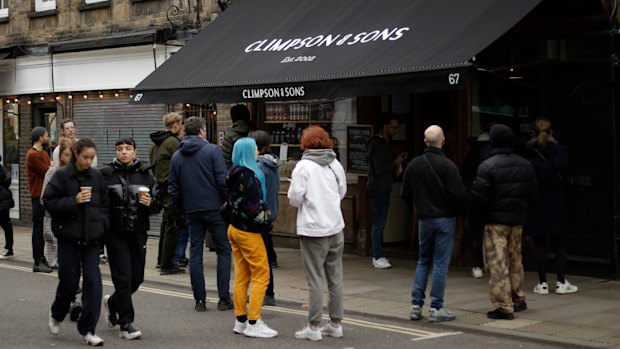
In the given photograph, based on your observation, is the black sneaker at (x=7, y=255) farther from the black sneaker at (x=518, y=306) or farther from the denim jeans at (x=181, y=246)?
the black sneaker at (x=518, y=306)

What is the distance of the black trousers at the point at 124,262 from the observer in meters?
9.44

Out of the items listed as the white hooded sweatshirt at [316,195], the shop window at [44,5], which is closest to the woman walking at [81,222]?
the white hooded sweatshirt at [316,195]

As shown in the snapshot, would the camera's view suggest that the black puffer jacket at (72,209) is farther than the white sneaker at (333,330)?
No

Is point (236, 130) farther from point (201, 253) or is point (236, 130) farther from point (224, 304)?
point (224, 304)

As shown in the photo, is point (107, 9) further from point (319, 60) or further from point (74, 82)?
point (319, 60)

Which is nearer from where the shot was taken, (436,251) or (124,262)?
(124,262)

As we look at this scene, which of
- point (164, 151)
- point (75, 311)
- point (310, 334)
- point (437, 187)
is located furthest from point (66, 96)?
point (310, 334)

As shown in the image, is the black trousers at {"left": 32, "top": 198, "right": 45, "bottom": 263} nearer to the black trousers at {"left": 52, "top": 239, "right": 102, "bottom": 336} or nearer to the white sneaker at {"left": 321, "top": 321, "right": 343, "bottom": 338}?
the black trousers at {"left": 52, "top": 239, "right": 102, "bottom": 336}

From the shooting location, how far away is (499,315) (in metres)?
10.5

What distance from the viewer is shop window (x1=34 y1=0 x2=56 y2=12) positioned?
71.7ft

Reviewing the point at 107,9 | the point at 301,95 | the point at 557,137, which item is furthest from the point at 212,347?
the point at 107,9

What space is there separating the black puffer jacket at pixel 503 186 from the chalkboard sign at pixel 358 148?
16.4ft

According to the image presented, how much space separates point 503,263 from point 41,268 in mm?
6842

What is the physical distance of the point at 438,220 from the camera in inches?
406
